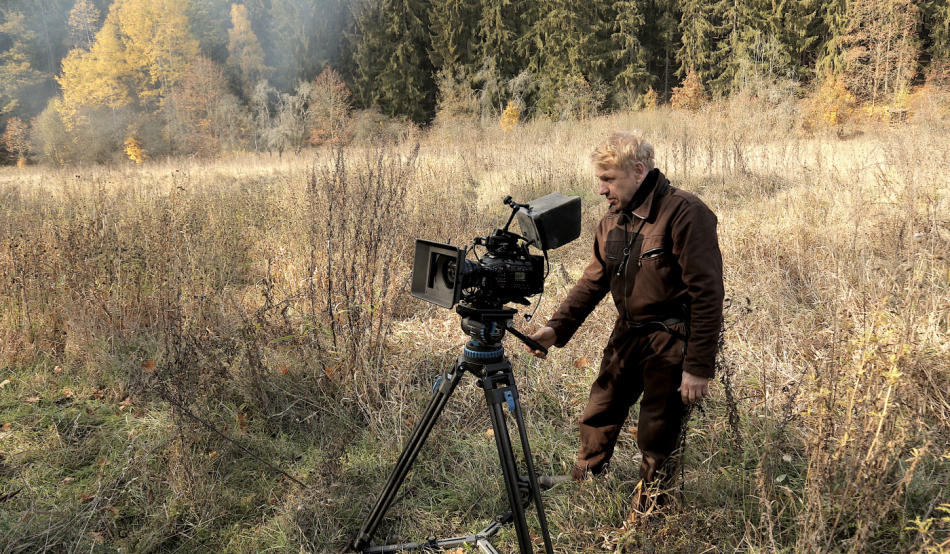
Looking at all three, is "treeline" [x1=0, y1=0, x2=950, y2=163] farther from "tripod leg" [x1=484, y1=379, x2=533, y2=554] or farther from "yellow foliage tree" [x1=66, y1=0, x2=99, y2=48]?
"tripod leg" [x1=484, y1=379, x2=533, y2=554]

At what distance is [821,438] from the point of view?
1.74 m

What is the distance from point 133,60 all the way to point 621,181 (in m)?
37.2

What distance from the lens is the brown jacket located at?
5.77ft

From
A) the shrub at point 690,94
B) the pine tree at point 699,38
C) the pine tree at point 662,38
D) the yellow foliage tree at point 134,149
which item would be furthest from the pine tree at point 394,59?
the pine tree at point 699,38

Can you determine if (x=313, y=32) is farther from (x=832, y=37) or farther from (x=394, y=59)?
(x=832, y=37)

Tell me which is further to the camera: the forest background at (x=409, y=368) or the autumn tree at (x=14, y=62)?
the autumn tree at (x=14, y=62)

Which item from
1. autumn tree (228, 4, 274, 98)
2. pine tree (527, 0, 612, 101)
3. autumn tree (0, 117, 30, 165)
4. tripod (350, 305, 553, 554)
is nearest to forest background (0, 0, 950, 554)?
tripod (350, 305, 553, 554)

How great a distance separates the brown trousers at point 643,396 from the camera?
194 centimetres

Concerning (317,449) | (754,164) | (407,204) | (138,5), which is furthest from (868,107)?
(138,5)

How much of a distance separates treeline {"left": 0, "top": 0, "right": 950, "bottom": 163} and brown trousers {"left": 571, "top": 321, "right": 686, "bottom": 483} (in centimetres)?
1843

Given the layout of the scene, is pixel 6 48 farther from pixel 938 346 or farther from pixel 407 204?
pixel 938 346

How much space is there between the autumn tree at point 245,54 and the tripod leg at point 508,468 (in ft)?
119

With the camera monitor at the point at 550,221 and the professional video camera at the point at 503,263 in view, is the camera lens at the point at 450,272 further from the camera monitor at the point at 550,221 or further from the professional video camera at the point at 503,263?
the camera monitor at the point at 550,221

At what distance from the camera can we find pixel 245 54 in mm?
33469
